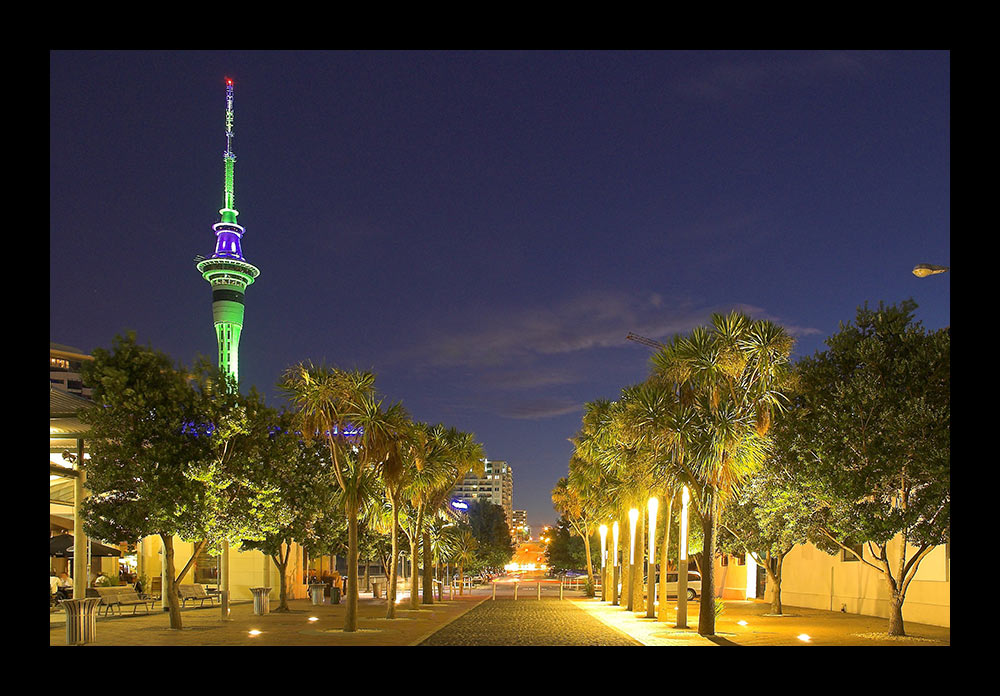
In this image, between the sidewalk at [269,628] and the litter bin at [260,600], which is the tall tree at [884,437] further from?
the litter bin at [260,600]

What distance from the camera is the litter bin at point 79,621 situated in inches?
700

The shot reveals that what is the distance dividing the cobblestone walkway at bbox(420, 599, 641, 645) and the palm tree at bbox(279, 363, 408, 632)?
271cm

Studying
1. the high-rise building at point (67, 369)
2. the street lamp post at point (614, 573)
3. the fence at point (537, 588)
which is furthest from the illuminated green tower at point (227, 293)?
the street lamp post at point (614, 573)

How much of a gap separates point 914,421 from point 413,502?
20345 mm

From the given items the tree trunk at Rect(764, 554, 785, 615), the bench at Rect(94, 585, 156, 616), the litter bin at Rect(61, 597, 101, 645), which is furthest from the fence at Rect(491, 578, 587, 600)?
the litter bin at Rect(61, 597, 101, 645)

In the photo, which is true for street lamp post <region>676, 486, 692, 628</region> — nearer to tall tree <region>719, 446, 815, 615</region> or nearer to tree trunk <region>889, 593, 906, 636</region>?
tall tree <region>719, 446, 815, 615</region>

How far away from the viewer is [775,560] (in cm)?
3406

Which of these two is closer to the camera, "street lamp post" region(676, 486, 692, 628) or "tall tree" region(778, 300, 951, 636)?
"tall tree" region(778, 300, 951, 636)

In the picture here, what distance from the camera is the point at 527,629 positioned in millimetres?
23984

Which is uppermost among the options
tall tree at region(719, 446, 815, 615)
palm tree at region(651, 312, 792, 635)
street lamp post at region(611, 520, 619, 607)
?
palm tree at region(651, 312, 792, 635)

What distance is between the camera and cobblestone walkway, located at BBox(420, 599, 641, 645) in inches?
806
